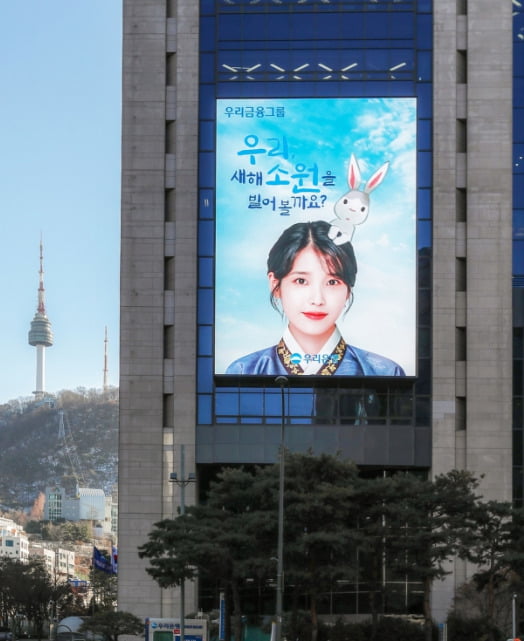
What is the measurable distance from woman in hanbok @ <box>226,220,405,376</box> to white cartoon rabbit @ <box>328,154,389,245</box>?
0.49m

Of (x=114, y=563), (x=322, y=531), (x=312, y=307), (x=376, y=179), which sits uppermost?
(x=376, y=179)

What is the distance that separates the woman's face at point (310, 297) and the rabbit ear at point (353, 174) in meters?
5.26

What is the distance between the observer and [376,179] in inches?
3511

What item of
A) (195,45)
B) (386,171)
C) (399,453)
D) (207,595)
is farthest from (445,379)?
(195,45)

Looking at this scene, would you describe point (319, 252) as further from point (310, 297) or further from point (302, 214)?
point (310, 297)

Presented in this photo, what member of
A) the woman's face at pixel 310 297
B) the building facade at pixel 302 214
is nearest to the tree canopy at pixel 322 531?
the building facade at pixel 302 214

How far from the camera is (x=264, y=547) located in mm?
67062

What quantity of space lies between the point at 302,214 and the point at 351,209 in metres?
3.44

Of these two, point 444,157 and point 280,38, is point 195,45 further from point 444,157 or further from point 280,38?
point 444,157

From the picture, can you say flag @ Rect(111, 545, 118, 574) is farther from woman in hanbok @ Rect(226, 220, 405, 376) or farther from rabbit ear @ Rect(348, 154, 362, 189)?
rabbit ear @ Rect(348, 154, 362, 189)

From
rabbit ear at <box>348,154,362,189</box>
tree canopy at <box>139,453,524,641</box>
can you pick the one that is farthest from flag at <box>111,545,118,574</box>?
rabbit ear at <box>348,154,362,189</box>

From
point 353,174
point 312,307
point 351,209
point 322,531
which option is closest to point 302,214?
point 351,209

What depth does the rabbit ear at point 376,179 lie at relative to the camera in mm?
89000

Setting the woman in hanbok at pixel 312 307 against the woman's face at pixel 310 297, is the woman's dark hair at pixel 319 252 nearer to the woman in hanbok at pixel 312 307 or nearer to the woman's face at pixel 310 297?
the woman in hanbok at pixel 312 307
